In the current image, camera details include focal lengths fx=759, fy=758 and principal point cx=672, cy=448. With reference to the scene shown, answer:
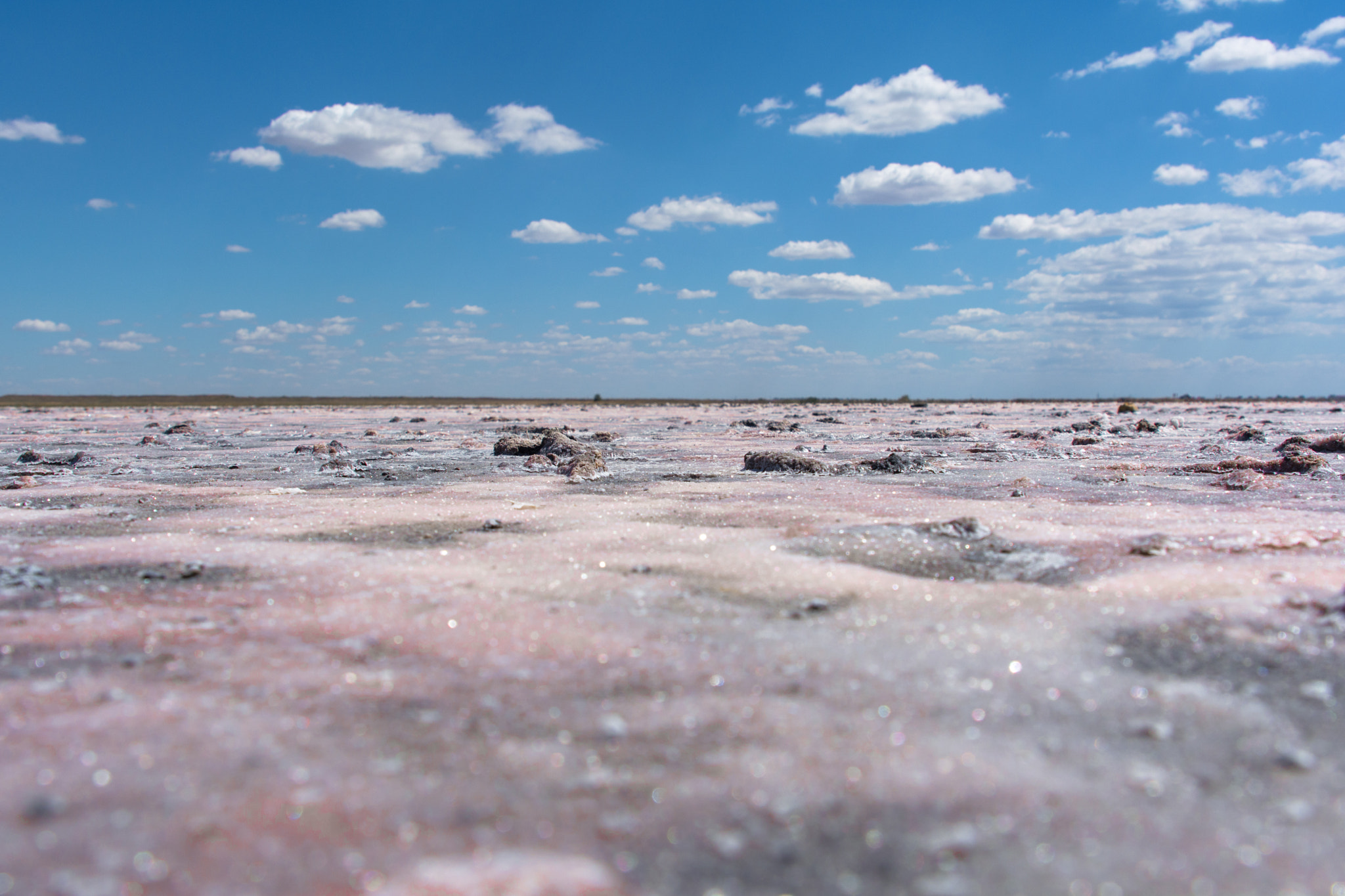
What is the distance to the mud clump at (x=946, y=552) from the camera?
10.6ft

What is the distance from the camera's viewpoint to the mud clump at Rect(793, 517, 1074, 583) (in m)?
3.24

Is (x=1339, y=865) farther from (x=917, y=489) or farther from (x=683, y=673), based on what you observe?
(x=917, y=489)

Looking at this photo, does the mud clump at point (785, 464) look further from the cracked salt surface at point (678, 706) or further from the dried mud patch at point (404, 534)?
the dried mud patch at point (404, 534)

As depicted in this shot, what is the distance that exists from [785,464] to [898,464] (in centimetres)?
108

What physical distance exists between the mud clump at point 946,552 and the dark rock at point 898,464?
10.4 ft

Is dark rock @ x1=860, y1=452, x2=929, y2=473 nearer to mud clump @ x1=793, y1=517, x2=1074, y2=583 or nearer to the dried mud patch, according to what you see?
mud clump @ x1=793, y1=517, x2=1074, y2=583

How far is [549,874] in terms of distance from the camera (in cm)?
134

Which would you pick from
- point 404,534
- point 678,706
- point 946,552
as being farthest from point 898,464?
point 678,706

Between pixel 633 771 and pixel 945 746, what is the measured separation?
72 centimetres

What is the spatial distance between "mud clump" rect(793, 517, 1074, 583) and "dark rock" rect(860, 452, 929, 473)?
3159 millimetres

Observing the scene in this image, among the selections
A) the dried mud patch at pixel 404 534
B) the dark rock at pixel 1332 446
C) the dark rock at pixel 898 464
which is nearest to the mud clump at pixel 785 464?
the dark rock at pixel 898 464

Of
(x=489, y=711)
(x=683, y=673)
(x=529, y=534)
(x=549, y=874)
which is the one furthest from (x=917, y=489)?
(x=549, y=874)

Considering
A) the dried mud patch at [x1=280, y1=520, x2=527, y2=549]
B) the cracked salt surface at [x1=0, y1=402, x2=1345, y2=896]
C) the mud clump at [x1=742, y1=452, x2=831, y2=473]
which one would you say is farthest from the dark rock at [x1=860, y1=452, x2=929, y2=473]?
the dried mud patch at [x1=280, y1=520, x2=527, y2=549]

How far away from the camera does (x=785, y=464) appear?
7.27 metres
